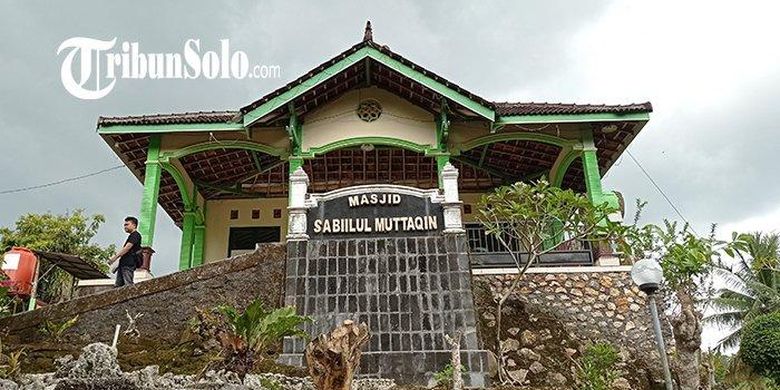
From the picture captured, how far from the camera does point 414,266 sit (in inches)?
359

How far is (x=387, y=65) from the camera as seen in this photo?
1285 cm

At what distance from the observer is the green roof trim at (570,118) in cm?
1286

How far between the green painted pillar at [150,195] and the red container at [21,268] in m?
1.91

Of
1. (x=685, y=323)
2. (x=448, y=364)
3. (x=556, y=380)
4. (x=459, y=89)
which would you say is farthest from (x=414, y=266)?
(x=459, y=89)

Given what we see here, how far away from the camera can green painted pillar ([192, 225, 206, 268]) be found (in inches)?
627

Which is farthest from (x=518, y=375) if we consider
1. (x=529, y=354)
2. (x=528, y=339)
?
(x=528, y=339)

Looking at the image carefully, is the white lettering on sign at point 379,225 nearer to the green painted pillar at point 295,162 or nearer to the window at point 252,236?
the green painted pillar at point 295,162

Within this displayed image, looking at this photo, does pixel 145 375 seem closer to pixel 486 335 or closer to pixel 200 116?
pixel 486 335

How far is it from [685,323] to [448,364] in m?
3.08

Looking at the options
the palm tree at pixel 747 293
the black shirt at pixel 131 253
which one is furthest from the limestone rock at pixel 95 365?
the palm tree at pixel 747 293

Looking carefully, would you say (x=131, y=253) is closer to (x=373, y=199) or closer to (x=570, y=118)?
(x=373, y=199)

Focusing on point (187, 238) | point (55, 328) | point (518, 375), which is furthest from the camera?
point (187, 238)

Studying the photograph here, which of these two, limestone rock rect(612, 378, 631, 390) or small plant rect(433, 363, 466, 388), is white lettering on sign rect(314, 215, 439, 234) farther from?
limestone rock rect(612, 378, 631, 390)

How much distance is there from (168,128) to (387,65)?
15.6ft
